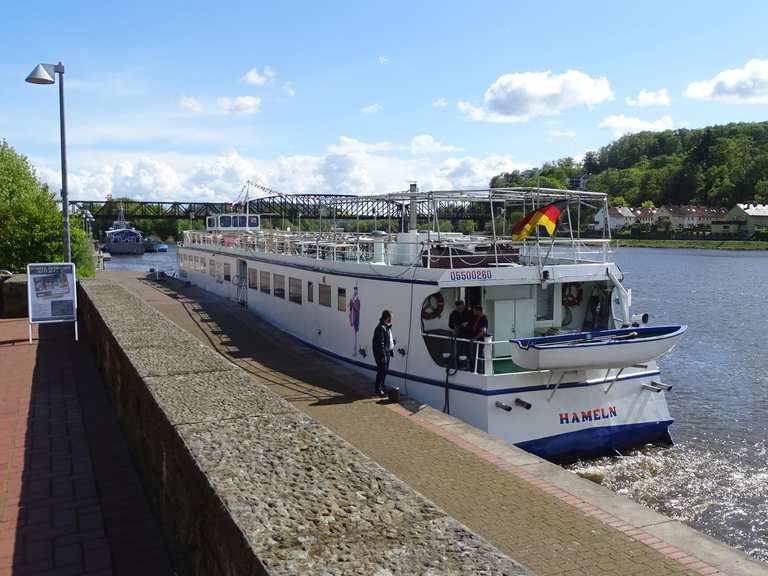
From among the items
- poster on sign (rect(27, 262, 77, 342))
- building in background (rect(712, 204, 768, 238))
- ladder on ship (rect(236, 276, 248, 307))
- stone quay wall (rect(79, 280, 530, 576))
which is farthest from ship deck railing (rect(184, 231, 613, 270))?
building in background (rect(712, 204, 768, 238))

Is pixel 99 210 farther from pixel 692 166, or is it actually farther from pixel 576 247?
pixel 576 247

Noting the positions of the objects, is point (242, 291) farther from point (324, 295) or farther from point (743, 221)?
point (743, 221)

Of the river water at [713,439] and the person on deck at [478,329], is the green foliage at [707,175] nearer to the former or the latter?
the river water at [713,439]

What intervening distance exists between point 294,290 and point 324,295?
2490 millimetres

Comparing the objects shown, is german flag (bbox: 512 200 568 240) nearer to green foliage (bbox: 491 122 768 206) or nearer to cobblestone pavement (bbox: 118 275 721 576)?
cobblestone pavement (bbox: 118 275 721 576)

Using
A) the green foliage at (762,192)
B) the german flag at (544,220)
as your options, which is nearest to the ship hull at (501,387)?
the german flag at (544,220)

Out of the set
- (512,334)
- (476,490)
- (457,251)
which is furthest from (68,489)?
(457,251)

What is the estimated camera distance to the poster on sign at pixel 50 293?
1650 cm

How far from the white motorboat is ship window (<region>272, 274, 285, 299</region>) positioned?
423 inches

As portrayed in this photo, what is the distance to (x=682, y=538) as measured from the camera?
727cm

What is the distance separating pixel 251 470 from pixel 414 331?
8.83 m

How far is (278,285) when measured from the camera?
21422 millimetres

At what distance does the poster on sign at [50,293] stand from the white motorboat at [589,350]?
11.0m

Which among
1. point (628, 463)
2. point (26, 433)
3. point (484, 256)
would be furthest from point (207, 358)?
point (628, 463)
